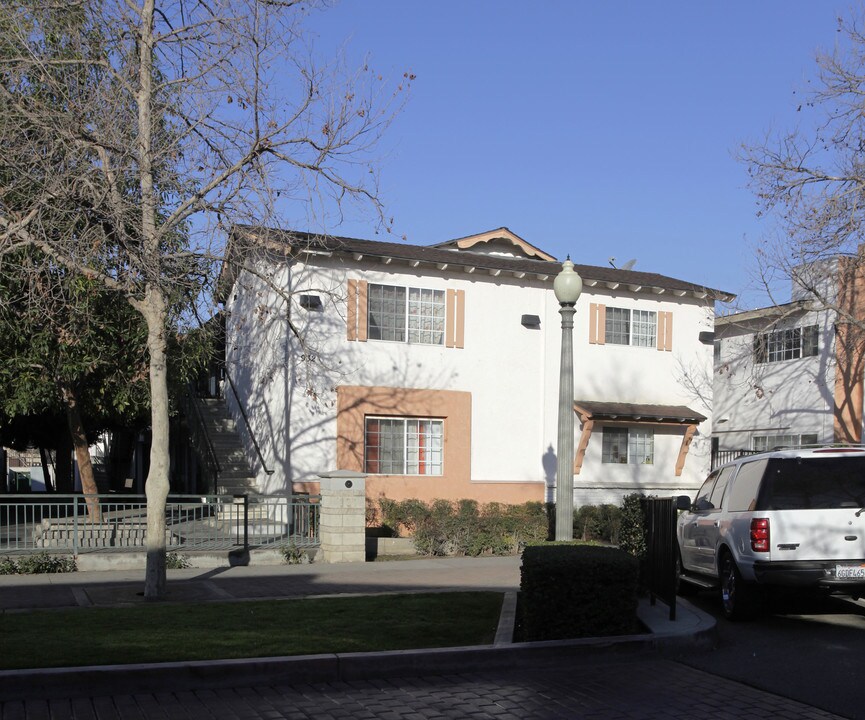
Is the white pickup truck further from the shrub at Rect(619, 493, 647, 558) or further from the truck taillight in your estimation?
the shrub at Rect(619, 493, 647, 558)

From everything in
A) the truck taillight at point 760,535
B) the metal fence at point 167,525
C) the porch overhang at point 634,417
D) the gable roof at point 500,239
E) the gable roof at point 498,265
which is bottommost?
the metal fence at point 167,525

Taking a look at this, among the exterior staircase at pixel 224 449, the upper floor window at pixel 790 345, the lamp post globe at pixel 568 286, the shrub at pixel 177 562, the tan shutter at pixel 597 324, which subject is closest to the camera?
the lamp post globe at pixel 568 286

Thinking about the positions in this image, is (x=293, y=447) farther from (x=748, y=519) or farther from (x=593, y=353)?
(x=748, y=519)

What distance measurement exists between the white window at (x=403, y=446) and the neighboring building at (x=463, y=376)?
0.03m

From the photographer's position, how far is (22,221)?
1095 centimetres

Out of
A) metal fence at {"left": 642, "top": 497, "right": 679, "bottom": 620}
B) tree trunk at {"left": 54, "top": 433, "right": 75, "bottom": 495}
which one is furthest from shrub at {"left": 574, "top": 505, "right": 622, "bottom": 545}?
tree trunk at {"left": 54, "top": 433, "right": 75, "bottom": 495}

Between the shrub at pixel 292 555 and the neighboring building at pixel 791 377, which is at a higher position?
the neighboring building at pixel 791 377

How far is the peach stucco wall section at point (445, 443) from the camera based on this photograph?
68.7ft

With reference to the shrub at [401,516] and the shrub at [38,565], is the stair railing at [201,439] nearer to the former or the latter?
the shrub at [401,516]

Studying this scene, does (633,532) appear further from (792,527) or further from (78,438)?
(78,438)

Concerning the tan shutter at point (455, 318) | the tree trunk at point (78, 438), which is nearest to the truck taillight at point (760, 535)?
the tree trunk at point (78, 438)

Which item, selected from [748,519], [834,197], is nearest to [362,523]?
[748,519]

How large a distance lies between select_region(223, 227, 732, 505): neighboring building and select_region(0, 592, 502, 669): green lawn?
903 centimetres

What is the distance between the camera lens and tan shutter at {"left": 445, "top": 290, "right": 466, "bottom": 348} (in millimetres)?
22312
